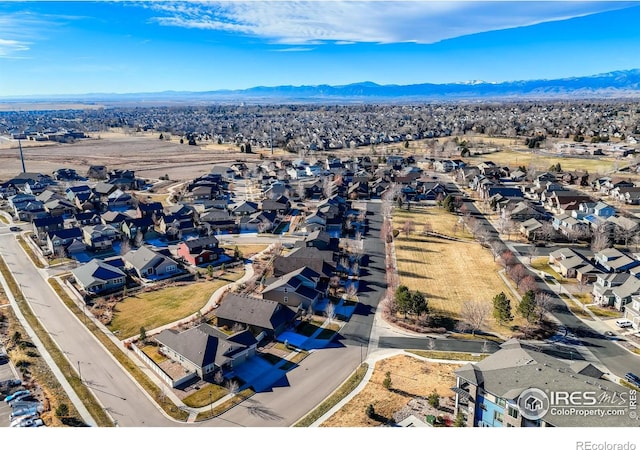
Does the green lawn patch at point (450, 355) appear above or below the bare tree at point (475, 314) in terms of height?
below

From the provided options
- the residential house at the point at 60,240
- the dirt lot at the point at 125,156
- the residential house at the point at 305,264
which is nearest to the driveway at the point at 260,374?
the residential house at the point at 305,264

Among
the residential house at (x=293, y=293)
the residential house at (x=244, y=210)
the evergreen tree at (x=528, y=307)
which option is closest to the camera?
the evergreen tree at (x=528, y=307)

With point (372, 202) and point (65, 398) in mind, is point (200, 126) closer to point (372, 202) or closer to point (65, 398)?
point (372, 202)

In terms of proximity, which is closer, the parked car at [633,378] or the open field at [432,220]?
the parked car at [633,378]

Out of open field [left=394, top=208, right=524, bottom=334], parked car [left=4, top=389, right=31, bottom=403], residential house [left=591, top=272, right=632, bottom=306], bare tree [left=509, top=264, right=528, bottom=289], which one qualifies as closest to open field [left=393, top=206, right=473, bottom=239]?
open field [left=394, top=208, right=524, bottom=334]

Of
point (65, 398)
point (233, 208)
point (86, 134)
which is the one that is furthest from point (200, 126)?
point (65, 398)

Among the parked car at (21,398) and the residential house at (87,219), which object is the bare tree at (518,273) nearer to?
the parked car at (21,398)

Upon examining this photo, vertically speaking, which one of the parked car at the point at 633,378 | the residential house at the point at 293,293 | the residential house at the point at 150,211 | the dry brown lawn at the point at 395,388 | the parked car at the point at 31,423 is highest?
the residential house at the point at 150,211

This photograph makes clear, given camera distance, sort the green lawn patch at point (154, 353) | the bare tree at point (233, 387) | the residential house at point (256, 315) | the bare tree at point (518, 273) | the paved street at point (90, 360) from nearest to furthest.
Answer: the paved street at point (90, 360), the bare tree at point (233, 387), the green lawn patch at point (154, 353), the residential house at point (256, 315), the bare tree at point (518, 273)
